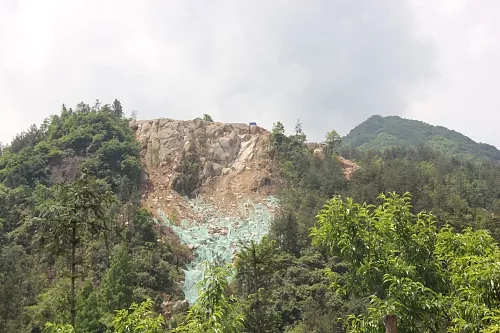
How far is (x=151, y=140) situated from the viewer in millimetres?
51531

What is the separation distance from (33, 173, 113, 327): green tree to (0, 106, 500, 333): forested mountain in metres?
0.03

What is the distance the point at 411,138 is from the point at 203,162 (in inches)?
3219

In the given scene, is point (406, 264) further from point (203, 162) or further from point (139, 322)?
point (203, 162)

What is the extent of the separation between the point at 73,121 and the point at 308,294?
114 feet

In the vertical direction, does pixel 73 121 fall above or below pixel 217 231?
above

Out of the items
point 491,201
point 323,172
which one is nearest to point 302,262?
point 323,172

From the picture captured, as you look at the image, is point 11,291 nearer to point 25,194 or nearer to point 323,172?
point 25,194

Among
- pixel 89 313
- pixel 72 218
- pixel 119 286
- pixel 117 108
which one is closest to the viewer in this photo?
pixel 72 218

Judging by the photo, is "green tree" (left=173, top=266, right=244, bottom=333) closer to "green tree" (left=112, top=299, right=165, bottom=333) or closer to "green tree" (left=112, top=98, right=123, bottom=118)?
"green tree" (left=112, top=299, right=165, bottom=333)

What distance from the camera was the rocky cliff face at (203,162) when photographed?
45.9 metres

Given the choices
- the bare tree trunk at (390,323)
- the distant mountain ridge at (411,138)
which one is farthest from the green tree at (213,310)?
the distant mountain ridge at (411,138)

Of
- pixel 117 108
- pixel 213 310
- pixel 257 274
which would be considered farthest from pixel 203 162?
pixel 213 310

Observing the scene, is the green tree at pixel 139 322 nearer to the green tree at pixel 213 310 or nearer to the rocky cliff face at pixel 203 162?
the green tree at pixel 213 310

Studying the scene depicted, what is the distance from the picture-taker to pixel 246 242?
28.5 m
